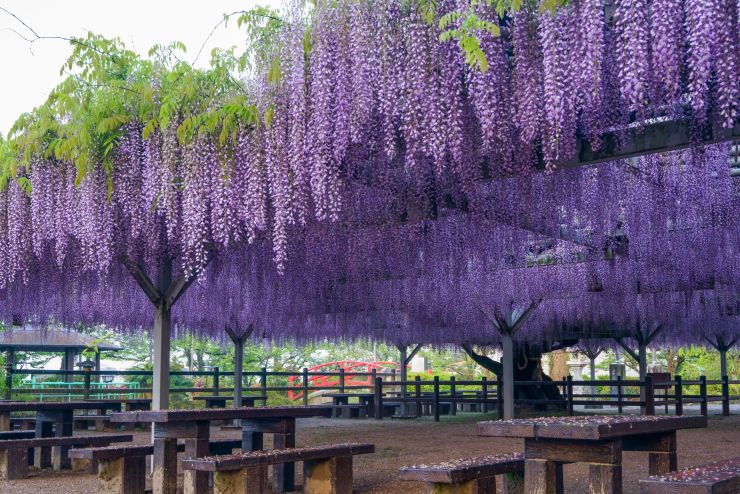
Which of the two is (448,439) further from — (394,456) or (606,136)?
(606,136)

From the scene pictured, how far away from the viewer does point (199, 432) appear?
588 cm

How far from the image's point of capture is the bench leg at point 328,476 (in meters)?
5.75

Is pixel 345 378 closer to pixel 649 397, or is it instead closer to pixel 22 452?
pixel 649 397

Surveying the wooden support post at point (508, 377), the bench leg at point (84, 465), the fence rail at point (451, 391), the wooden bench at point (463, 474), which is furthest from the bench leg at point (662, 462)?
the fence rail at point (451, 391)

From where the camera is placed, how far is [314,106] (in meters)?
5.10

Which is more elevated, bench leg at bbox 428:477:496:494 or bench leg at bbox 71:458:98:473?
bench leg at bbox 428:477:496:494

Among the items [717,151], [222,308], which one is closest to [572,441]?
[717,151]

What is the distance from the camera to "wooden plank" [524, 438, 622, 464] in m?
4.29

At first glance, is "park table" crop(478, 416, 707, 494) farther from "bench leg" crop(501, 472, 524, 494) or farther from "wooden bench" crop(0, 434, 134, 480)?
"wooden bench" crop(0, 434, 134, 480)

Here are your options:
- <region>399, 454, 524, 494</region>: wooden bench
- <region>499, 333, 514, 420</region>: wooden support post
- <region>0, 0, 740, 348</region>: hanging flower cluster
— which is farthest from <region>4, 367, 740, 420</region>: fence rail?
<region>399, 454, 524, 494</region>: wooden bench

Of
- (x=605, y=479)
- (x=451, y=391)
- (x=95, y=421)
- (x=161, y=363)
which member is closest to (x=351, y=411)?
(x=451, y=391)

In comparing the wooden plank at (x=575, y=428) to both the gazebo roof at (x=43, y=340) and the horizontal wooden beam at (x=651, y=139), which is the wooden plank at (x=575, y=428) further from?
the gazebo roof at (x=43, y=340)

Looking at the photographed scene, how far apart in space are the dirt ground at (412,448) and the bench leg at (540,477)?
74.1 inches

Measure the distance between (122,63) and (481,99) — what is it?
3.13m
